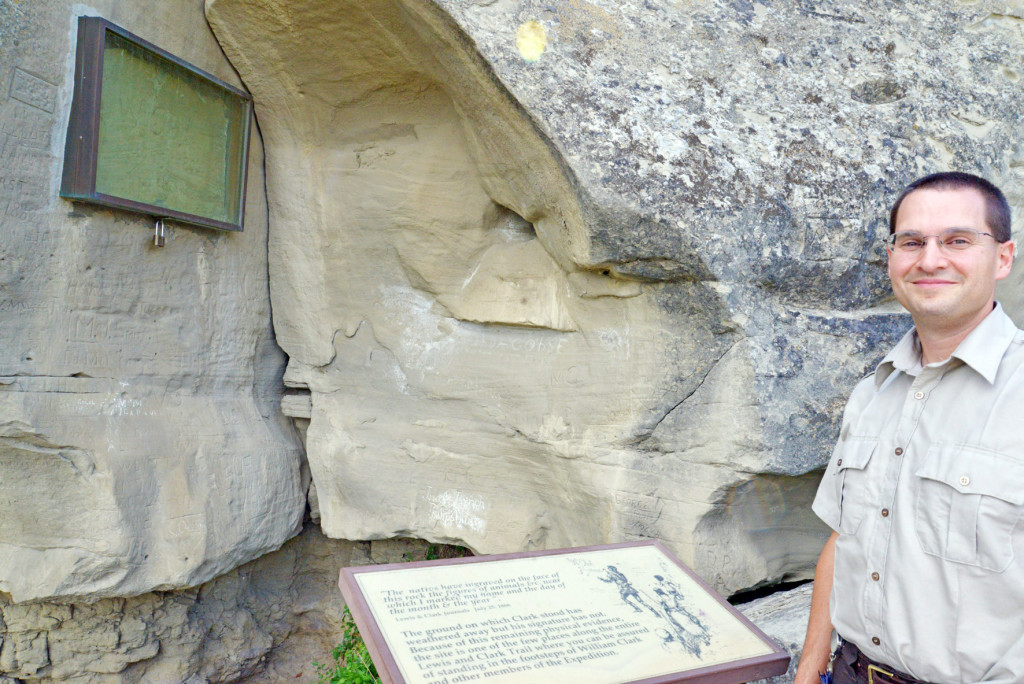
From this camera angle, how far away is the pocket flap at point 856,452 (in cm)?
A: 141

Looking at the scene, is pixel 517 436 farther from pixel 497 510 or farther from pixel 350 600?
pixel 350 600

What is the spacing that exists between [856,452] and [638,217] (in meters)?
1.14

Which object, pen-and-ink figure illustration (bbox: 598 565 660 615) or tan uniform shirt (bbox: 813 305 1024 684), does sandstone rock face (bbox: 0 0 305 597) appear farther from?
tan uniform shirt (bbox: 813 305 1024 684)

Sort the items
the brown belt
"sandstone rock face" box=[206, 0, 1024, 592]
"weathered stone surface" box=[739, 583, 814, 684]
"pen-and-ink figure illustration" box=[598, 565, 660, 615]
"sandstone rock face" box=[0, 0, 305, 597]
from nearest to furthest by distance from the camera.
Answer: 1. the brown belt
2. "pen-and-ink figure illustration" box=[598, 565, 660, 615]
3. "weathered stone surface" box=[739, 583, 814, 684]
4. "sandstone rock face" box=[206, 0, 1024, 592]
5. "sandstone rock face" box=[0, 0, 305, 597]

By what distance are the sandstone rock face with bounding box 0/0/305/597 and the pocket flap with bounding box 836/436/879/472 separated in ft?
8.40

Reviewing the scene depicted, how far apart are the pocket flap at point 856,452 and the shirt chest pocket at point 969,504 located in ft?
0.40

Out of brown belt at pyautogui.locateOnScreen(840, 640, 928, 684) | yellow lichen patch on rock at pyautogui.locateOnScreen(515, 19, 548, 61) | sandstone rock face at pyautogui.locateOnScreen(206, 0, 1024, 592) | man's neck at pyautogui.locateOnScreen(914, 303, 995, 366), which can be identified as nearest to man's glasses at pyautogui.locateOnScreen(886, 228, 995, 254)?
man's neck at pyautogui.locateOnScreen(914, 303, 995, 366)

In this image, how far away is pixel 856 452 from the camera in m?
1.43

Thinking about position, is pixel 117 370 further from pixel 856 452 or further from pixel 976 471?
pixel 976 471

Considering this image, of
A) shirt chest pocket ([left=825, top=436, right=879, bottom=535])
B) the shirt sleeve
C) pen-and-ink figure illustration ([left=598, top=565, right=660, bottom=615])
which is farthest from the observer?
pen-and-ink figure illustration ([left=598, top=565, right=660, bottom=615])

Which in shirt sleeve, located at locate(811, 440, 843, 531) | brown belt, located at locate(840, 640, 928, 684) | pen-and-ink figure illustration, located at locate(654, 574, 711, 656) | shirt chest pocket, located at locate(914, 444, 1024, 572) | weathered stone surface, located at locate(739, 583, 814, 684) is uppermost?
shirt chest pocket, located at locate(914, 444, 1024, 572)

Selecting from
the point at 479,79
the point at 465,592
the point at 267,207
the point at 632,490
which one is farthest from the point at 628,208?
the point at 267,207

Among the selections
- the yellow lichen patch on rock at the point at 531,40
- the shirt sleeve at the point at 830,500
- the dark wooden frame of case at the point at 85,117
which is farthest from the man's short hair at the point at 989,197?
the dark wooden frame of case at the point at 85,117

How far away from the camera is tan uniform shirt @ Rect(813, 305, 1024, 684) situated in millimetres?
1186
